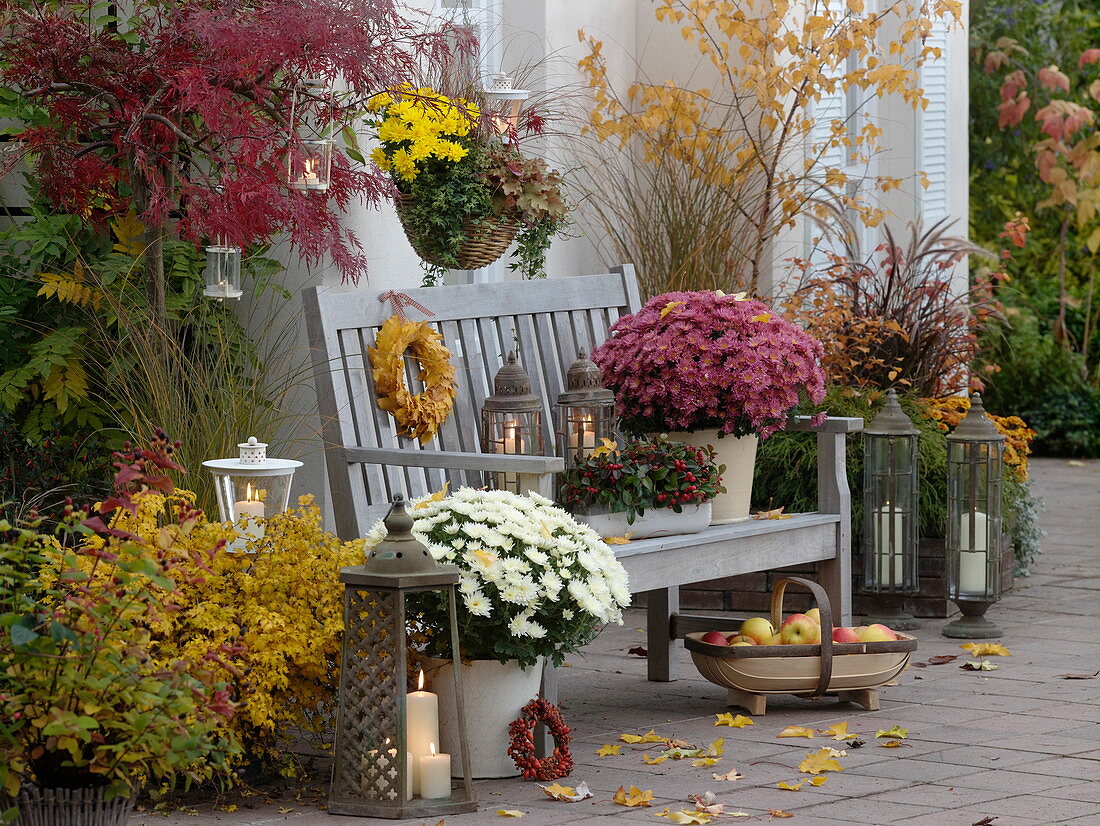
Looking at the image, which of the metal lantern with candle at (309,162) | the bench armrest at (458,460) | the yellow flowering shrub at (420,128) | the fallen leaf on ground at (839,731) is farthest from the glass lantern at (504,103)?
the fallen leaf on ground at (839,731)

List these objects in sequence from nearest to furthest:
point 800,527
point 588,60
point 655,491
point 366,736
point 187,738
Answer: point 187,738, point 366,736, point 655,491, point 800,527, point 588,60

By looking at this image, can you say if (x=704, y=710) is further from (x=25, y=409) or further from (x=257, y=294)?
(x=25, y=409)

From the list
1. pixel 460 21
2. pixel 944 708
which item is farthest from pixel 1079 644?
pixel 460 21

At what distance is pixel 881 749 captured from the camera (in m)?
4.10

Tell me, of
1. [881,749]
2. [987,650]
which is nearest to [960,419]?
[987,650]

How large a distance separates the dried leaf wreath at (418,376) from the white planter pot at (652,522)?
19.1 inches

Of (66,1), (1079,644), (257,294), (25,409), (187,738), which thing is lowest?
(1079,644)

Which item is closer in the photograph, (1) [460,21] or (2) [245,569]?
(2) [245,569]

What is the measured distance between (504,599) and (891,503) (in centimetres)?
236

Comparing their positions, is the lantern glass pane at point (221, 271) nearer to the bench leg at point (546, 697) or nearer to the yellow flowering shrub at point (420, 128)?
the yellow flowering shrub at point (420, 128)

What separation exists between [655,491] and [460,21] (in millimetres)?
2393

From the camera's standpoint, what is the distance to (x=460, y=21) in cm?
610

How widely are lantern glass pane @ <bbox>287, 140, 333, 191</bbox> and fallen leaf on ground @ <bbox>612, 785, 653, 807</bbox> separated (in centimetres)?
187

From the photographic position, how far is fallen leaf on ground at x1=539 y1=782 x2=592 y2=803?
12.0ft
